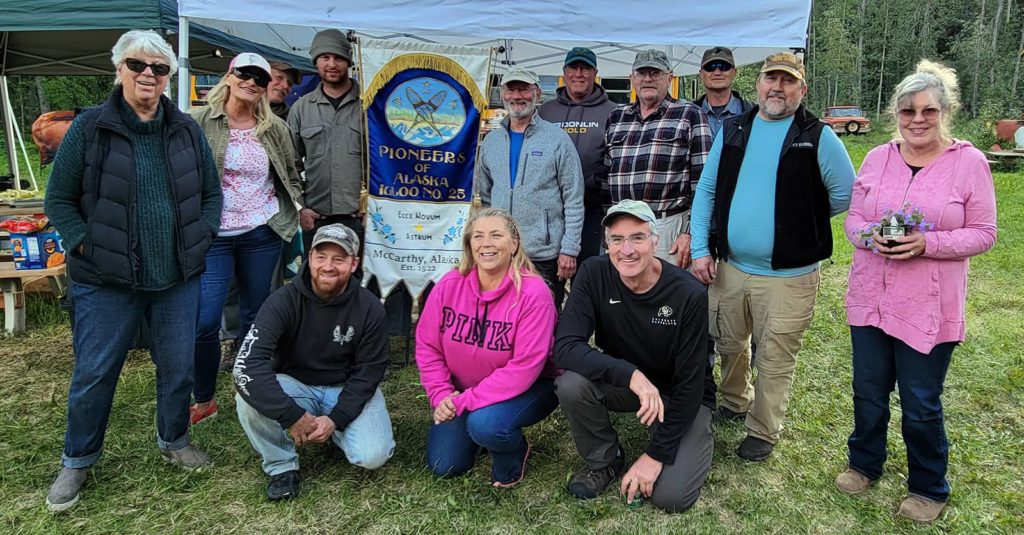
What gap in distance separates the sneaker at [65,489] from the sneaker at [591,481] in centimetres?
195

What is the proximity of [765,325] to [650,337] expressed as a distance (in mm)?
610

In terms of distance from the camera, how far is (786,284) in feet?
9.27

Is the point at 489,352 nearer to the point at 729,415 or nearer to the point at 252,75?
the point at 729,415

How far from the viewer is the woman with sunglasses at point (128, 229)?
2348 mm

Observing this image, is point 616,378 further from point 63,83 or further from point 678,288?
point 63,83

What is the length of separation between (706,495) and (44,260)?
4.68 m

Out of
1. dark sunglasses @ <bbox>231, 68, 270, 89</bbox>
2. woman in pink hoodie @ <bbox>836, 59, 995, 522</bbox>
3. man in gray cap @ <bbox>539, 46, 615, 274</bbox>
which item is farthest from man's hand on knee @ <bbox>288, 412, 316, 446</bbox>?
woman in pink hoodie @ <bbox>836, 59, 995, 522</bbox>

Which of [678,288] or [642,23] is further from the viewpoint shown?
[642,23]

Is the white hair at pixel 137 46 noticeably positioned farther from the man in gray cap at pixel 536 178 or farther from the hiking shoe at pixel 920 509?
the hiking shoe at pixel 920 509

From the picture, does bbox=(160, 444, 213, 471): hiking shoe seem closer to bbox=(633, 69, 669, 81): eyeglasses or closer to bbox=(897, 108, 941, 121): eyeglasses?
bbox=(633, 69, 669, 81): eyeglasses

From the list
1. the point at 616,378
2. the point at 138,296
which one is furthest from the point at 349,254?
the point at 616,378

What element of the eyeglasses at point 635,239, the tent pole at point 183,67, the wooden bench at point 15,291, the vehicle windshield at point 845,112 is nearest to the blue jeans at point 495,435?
the eyeglasses at point 635,239

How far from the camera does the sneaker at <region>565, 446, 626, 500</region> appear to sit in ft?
8.78

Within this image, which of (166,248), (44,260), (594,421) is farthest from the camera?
(44,260)
